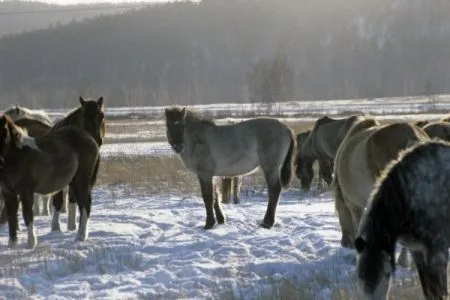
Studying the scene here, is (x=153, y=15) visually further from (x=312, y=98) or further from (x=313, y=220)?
(x=313, y=220)

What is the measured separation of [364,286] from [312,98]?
101690mm

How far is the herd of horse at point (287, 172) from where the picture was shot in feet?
17.7

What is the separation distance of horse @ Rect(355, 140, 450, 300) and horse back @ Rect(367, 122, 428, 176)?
2.14 m

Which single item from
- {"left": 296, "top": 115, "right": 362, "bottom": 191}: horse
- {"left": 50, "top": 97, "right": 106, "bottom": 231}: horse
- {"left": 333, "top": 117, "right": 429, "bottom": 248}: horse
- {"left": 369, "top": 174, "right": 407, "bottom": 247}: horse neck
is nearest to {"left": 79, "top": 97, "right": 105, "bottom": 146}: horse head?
{"left": 50, "top": 97, "right": 106, "bottom": 231}: horse

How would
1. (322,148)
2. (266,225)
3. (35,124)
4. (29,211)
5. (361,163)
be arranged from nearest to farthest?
(361,163)
(29,211)
(266,225)
(35,124)
(322,148)

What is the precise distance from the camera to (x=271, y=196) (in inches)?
424

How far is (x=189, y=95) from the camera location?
351 ft

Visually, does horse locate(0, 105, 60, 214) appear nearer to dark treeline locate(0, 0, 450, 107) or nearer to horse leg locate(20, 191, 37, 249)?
horse leg locate(20, 191, 37, 249)

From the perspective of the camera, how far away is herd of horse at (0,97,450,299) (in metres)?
5.39

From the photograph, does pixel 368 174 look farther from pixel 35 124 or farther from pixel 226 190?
pixel 35 124

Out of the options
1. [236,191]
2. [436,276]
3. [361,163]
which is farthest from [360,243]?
[236,191]

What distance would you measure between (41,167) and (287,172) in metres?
3.90

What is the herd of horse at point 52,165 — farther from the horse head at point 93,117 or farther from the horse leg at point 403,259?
the horse leg at point 403,259

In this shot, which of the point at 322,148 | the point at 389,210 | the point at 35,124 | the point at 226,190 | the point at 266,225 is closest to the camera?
the point at 389,210
